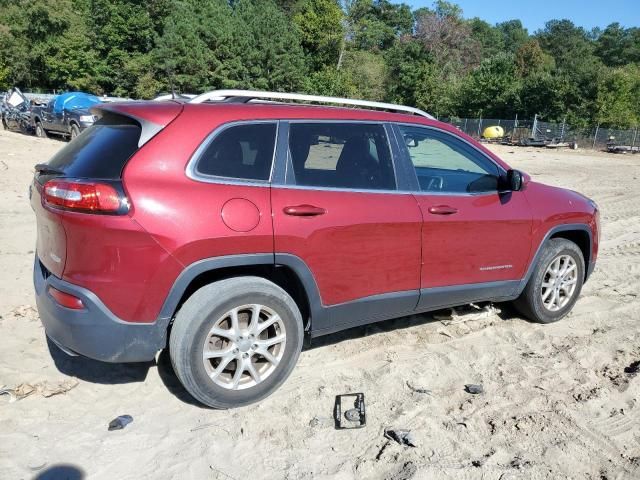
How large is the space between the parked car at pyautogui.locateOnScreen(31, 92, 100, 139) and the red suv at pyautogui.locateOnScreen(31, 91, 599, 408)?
60.1 ft

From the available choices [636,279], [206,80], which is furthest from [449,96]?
[636,279]

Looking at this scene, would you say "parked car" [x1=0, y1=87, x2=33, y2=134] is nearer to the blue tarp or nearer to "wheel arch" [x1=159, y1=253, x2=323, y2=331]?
the blue tarp

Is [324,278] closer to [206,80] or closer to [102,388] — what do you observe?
[102,388]

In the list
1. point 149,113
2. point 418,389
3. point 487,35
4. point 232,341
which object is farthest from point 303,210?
point 487,35

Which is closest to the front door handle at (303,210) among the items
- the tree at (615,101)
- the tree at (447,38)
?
the tree at (615,101)

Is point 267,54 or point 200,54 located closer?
point 200,54

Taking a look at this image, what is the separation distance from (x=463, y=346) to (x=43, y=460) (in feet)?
9.84

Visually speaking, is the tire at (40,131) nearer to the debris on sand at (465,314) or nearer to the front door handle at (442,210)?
the debris on sand at (465,314)

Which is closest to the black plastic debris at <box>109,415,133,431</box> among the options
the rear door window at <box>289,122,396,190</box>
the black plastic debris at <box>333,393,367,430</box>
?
the black plastic debris at <box>333,393,367,430</box>

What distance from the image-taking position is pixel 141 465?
2.98 metres

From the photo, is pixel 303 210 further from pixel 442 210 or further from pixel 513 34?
pixel 513 34

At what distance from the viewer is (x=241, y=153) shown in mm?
3422

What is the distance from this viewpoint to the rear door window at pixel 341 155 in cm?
364

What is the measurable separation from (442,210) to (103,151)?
230 cm
